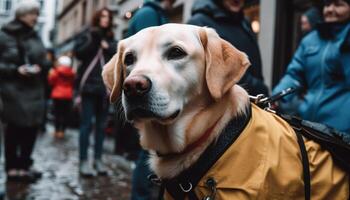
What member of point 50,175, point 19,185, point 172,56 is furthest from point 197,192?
point 50,175

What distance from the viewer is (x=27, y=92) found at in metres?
6.39

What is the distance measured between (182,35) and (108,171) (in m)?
4.99

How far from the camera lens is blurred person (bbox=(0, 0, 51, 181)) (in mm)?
6293

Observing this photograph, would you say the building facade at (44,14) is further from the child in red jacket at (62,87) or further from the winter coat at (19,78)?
the winter coat at (19,78)

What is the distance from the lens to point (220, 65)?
2.64 meters

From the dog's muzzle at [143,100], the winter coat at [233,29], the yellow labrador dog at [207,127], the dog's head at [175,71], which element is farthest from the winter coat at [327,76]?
the dog's muzzle at [143,100]

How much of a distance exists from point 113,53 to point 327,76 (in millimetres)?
3642

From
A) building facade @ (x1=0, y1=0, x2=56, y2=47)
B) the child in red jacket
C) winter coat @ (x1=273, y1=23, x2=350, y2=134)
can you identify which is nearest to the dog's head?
winter coat @ (x1=273, y1=23, x2=350, y2=134)

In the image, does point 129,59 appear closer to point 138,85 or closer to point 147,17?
point 138,85

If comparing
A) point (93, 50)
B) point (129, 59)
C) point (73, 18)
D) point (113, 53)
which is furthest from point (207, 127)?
point (73, 18)

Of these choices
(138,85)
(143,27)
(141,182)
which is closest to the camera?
(138,85)

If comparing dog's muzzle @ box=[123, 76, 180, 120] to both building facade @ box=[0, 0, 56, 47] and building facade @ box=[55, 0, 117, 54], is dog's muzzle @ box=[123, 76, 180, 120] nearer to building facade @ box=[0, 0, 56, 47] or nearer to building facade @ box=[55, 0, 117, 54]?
building facade @ box=[55, 0, 117, 54]

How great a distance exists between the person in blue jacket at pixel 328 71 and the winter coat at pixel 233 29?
21 centimetres

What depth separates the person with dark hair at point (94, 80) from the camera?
266 inches
